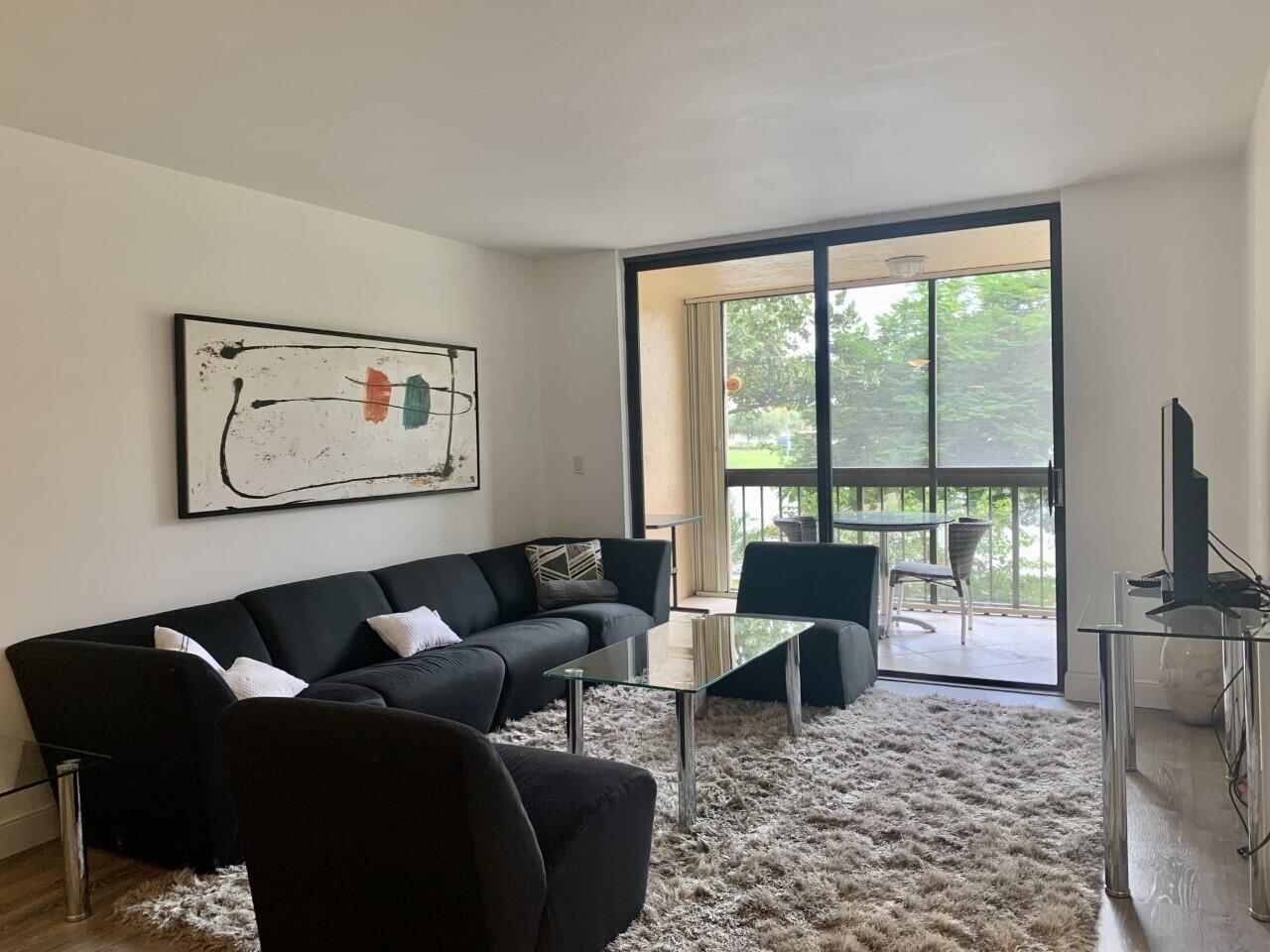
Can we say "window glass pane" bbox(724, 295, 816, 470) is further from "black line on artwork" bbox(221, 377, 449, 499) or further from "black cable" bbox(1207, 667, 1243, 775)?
"black line on artwork" bbox(221, 377, 449, 499)

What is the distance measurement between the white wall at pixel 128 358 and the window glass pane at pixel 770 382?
2.37 meters

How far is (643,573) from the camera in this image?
510cm

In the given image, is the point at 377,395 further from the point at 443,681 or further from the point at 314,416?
the point at 443,681

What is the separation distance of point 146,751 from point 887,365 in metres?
4.21

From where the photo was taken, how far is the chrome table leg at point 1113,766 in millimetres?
2426

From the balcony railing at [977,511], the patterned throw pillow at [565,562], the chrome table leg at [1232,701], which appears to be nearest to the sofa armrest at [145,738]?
the patterned throw pillow at [565,562]

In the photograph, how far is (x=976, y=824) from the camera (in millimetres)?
2887

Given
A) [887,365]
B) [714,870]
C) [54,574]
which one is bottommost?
[714,870]

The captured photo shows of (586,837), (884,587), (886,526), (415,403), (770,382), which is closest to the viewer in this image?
(586,837)

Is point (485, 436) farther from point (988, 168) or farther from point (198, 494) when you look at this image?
point (988, 168)

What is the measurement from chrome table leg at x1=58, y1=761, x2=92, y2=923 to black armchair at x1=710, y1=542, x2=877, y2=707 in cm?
257

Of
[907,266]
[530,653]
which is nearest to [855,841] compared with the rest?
[530,653]

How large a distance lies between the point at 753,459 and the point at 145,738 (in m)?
4.10

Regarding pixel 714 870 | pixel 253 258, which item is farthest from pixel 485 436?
pixel 714 870
